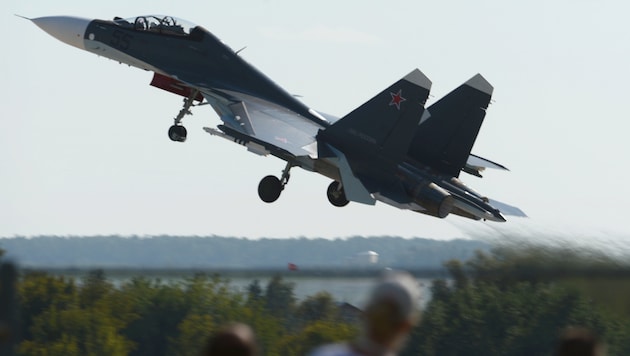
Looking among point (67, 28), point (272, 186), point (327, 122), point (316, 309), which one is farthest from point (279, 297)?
point (67, 28)

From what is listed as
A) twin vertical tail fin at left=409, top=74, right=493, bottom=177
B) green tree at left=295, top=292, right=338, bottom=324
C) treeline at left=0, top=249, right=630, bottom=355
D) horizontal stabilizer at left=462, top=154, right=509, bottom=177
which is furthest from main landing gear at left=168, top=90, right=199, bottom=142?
green tree at left=295, top=292, right=338, bottom=324

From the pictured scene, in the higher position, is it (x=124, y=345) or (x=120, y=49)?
(x=120, y=49)

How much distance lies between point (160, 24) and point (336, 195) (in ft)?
19.7

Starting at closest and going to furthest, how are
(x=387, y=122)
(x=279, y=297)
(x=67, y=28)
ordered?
(x=279, y=297) < (x=387, y=122) < (x=67, y=28)

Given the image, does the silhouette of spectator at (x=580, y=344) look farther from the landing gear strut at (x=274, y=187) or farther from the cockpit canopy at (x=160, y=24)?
the cockpit canopy at (x=160, y=24)

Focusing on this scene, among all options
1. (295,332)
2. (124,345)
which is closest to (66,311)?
(124,345)

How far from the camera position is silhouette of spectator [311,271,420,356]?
5.58 meters

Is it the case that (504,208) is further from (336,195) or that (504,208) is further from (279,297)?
(279,297)

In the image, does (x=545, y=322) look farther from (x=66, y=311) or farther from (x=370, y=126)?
(x=370, y=126)

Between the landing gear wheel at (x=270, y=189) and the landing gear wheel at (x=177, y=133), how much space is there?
2249 mm

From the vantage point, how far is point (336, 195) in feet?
94.9

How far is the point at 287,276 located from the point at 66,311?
482 centimetres

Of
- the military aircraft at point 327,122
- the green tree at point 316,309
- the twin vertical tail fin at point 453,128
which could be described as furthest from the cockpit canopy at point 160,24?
the green tree at point 316,309

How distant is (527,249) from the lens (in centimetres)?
1210
